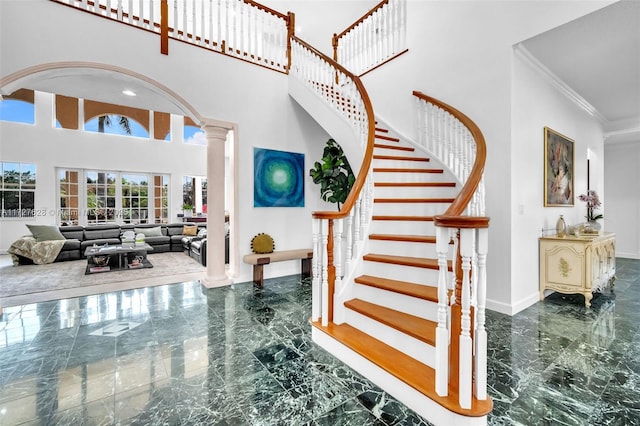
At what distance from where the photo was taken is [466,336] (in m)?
1.48

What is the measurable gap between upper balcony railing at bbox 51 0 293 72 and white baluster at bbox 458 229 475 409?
14.6 feet

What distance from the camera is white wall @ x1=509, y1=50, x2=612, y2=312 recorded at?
3211 mm

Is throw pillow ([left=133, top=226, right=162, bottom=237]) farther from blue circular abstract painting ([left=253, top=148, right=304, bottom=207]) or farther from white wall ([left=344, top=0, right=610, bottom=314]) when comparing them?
white wall ([left=344, top=0, right=610, bottom=314])

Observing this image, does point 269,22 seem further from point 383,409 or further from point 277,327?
point 383,409

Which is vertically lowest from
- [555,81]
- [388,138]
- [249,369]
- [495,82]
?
[249,369]

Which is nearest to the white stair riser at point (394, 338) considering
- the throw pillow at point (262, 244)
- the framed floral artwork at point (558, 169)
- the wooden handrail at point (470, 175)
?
the wooden handrail at point (470, 175)

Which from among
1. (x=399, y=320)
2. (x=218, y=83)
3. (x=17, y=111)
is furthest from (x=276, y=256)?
(x=17, y=111)

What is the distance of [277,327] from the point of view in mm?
2855

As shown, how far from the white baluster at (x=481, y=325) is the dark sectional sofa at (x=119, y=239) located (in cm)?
511

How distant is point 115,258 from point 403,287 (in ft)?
21.0

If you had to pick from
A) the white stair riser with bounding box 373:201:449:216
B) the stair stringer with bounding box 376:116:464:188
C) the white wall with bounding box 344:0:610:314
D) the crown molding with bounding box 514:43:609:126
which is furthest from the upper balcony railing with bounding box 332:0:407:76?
the white stair riser with bounding box 373:201:449:216

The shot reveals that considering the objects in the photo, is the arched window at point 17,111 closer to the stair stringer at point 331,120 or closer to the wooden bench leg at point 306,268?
the stair stringer at point 331,120

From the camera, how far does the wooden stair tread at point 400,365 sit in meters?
1.50

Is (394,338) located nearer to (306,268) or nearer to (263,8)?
(306,268)
